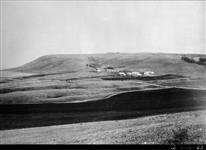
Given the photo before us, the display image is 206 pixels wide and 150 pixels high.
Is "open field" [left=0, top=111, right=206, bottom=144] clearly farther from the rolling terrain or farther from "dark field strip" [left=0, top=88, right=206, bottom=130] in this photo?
"dark field strip" [left=0, top=88, right=206, bottom=130]

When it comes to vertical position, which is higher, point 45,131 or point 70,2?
point 70,2

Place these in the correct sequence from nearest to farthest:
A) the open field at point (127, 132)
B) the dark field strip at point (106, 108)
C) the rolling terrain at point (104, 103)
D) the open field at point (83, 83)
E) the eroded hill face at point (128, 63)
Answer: the open field at point (127, 132) → the rolling terrain at point (104, 103) → the dark field strip at point (106, 108) → the open field at point (83, 83) → the eroded hill face at point (128, 63)

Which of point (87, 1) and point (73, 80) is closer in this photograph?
point (87, 1)

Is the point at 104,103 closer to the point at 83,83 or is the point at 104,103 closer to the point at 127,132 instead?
the point at 83,83

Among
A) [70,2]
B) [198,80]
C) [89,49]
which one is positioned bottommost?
[198,80]

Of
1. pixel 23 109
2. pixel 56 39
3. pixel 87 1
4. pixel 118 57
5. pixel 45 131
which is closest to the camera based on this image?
pixel 45 131

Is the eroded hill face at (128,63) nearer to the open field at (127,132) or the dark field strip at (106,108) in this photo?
the dark field strip at (106,108)

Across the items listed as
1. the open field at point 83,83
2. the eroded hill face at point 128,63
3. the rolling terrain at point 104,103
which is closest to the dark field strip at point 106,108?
the rolling terrain at point 104,103

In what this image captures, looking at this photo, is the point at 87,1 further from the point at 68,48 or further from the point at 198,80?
the point at 198,80

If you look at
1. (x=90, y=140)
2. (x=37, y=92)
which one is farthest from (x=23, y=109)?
Answer: (x=90, y=140)
